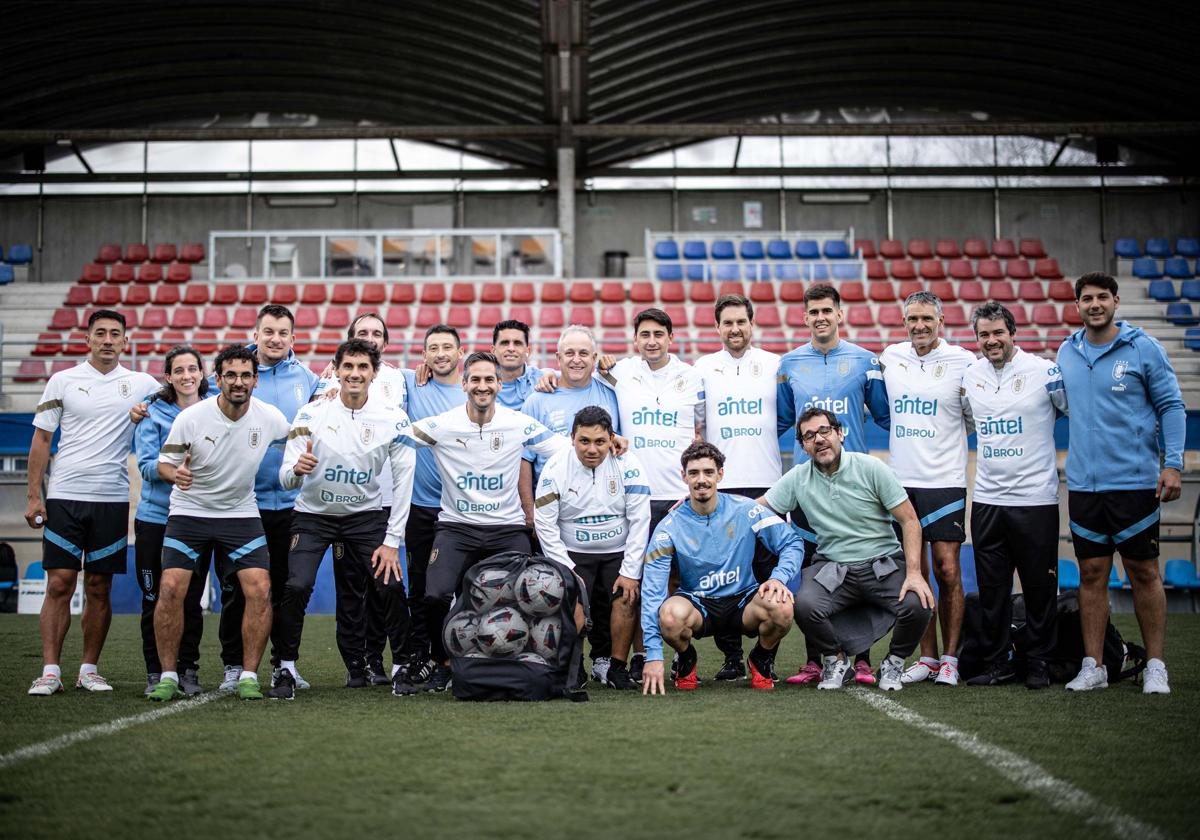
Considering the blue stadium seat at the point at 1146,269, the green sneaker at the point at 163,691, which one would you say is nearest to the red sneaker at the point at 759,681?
the green sneaker at the point at 163,691

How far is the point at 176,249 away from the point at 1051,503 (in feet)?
76.9

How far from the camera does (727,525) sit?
5.98m

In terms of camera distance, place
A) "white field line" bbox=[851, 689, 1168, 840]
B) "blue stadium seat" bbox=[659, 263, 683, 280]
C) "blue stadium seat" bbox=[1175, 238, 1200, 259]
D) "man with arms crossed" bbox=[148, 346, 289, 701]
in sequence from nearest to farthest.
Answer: "white field line" bbox=[851, 689, 1168, 840] < "man with arms crossed" bbox=[148, 346, 289, 701] < "blue stadium seat" bbox=[659, 263, 683, 280] < "blue stadium seat" bbox=[1175, 238, 1200, 259]

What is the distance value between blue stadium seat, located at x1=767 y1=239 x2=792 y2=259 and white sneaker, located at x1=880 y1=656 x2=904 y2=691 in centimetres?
1782

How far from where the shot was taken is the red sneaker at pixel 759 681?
594cm

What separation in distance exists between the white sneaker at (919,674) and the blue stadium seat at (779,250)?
56.8ft

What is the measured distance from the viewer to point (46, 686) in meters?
5.77

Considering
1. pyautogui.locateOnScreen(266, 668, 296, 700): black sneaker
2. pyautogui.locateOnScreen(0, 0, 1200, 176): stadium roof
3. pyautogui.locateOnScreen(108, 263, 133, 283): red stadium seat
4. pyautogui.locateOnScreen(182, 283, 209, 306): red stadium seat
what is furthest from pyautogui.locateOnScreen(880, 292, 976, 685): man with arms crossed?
pyautogui.locateOnScreen(108, 263, 133, 283): red stadium seat

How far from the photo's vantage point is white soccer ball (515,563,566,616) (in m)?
5.63

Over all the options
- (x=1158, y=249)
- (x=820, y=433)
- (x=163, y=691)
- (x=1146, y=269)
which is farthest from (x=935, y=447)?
(x=1158, y=249)

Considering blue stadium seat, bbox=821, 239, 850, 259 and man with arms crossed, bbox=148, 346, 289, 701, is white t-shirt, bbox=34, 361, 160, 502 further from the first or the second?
blue stadium seat, bbox=821, 239, 850, 259

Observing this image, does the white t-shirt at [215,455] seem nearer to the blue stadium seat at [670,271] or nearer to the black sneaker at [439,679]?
the black sneaker at [439,679]

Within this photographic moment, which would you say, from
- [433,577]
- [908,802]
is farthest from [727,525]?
[908,802]

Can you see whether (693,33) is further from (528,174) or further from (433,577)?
(433,577)
